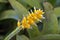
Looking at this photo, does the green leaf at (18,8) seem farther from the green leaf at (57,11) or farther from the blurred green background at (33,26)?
the green leaf at (57,11)

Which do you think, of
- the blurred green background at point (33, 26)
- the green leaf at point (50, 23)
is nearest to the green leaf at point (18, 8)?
the blurred green background at point (33, 26)

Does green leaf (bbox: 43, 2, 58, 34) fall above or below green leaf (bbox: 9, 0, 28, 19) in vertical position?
below

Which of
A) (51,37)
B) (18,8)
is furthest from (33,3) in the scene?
(51,37)

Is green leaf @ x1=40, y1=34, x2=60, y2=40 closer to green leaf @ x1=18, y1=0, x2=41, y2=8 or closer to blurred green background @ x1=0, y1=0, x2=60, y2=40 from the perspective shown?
blurred green background @ x1=0, y1=0, x2=60, y2=40

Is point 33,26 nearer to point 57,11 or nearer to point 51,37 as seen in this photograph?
point 51,37

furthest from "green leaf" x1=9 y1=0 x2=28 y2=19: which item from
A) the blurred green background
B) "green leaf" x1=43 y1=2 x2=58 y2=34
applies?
"green leaf" x1=43 y1=2 x2=58 y2=34

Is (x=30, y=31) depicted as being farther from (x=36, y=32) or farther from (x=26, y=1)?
(x=26, y=1)

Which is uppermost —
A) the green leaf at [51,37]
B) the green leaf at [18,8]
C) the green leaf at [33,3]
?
the green leaf at [33,3]

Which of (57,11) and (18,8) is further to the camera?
(57,11)

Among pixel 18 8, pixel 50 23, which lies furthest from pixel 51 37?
pixel 18 8

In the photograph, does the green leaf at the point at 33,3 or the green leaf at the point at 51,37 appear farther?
the green leaf at the point at 33,3

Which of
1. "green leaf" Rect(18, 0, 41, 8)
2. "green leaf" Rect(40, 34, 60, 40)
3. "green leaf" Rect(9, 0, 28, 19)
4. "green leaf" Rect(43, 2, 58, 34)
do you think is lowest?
"green leaf" Rect(40, 34, 60, 40)

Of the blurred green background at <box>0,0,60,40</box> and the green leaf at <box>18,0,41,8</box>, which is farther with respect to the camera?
the green leaf at <box>18,0,41,8</box>

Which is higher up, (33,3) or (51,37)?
(33,3)
